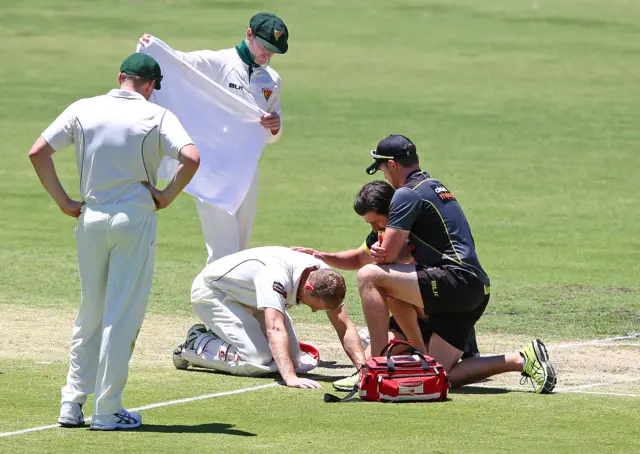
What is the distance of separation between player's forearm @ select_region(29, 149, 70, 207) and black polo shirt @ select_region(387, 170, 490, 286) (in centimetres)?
261

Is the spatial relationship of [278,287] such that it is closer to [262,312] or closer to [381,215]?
[262,312]

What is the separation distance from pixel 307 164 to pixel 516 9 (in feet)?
70.2

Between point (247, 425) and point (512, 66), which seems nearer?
point (247, 425)

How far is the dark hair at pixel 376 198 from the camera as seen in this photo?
1048cm

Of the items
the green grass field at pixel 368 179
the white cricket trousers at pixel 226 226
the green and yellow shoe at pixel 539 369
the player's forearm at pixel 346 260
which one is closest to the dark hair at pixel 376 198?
the player's forearm at pixel 346 260

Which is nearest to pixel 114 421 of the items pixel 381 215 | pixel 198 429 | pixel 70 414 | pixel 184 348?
pixel 70 414

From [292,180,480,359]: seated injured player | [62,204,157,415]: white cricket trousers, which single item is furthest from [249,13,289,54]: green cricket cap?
[62,204,157,415]: white cricket trousers

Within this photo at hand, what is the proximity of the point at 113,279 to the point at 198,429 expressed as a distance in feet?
3.57

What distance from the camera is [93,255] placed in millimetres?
8250

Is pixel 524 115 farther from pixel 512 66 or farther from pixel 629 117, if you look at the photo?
pixel 512 66

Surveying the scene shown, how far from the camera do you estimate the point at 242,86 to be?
12328 mm

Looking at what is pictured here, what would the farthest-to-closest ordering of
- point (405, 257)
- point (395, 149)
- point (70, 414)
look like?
point (405, 257) → point (395, 149) → point (70, 414)

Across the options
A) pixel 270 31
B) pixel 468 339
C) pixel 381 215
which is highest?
pixel 270 31

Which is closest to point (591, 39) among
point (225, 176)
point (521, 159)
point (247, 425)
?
point (521, 159)
